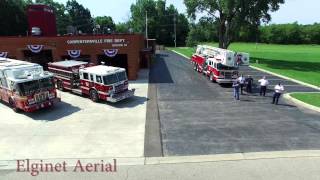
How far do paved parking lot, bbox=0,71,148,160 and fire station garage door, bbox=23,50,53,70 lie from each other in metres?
12.6

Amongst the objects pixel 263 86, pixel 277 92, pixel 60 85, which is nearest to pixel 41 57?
pixel 60 85

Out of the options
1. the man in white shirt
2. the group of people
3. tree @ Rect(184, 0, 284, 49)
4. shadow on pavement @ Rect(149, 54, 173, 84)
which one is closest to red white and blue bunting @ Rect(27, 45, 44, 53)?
shadow on pavement @ Rect(149, 54, 173, 84)

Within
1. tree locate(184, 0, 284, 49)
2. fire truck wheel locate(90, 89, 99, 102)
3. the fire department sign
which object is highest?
tree locate(184, 0, 284, 49)

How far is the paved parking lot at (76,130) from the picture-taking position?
1681 centimetres

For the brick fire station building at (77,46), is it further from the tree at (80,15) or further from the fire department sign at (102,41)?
the tree at (80,15)

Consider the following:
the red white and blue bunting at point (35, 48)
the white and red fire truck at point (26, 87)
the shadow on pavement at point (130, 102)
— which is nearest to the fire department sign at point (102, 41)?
the red white and blue bunting at point (35, 48)

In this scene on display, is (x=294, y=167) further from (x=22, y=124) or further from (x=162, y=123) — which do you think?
(x=22, y=124)

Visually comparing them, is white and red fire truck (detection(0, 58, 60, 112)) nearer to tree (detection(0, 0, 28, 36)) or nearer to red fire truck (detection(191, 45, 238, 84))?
red fire truck (detection(191, 45, 238, 84))

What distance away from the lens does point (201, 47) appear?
141 feet

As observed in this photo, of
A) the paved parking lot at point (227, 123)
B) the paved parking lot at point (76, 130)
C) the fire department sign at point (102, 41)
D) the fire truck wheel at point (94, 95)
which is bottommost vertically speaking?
the paved parking lot at point (76, 130)

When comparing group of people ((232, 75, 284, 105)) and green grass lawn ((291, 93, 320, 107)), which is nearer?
group of people ((232, 75, 284, 105))

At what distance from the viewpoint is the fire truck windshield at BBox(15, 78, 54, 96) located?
23.2 metres

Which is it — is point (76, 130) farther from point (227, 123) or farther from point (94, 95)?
point (227, 123)

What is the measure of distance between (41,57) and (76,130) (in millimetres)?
21591
